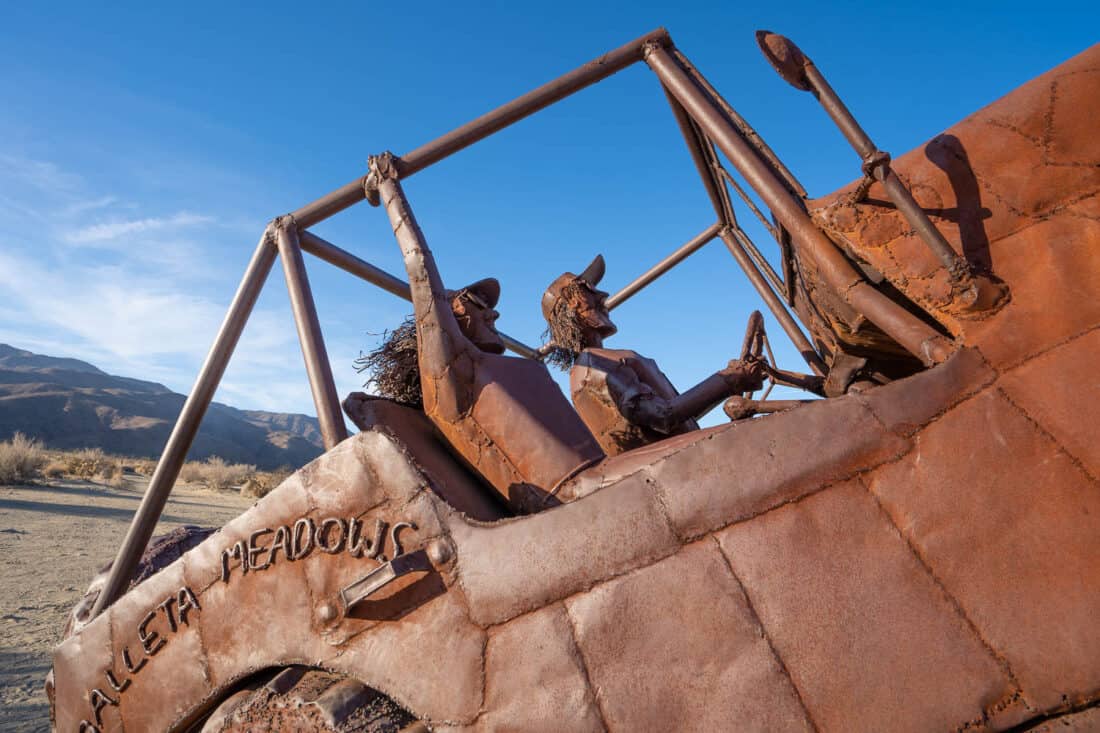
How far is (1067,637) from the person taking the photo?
1.41 m

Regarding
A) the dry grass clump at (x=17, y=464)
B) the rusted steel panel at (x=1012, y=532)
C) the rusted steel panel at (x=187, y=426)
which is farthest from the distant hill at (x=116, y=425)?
the rusted steel panel at (x=1012, y=532)

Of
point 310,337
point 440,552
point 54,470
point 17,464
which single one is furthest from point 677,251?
point 54,470

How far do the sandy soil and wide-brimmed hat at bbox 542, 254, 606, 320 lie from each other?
3.87 m

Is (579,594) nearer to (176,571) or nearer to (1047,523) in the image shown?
(1047,523)

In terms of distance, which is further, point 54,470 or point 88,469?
point 88,469

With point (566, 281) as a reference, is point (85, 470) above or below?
below

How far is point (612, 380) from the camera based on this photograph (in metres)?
3.56

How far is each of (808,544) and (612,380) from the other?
196 cm

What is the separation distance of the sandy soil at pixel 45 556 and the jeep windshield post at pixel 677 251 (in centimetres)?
192

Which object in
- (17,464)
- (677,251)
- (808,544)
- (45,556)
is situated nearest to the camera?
(808,544)

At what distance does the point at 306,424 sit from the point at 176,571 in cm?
8529

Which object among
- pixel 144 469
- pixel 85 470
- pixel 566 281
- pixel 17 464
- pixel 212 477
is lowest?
pixel 212 477

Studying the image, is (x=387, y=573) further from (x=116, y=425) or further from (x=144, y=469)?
(x=116, y=425)

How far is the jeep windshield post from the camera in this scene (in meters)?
2.17
